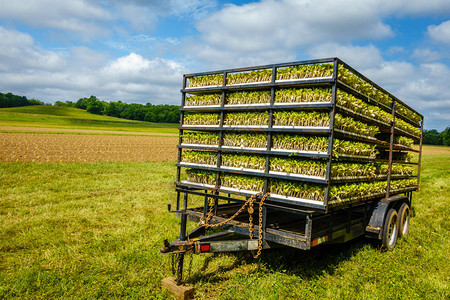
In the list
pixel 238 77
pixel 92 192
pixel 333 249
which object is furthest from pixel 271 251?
pixel 92 192

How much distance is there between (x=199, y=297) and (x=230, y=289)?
0.45 metres

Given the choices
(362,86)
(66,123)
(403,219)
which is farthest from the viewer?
(66,123)

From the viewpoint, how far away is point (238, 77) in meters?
5.14

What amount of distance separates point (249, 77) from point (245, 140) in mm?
978

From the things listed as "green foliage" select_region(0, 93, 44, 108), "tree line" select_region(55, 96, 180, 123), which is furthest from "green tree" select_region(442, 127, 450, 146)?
"green foliage" select_region(0, 93, 44, 108)

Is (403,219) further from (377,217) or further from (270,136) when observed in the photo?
(270,136)

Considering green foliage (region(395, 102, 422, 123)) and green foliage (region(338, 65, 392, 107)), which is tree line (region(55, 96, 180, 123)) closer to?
green foliage (region(395, 102, 422, 123))

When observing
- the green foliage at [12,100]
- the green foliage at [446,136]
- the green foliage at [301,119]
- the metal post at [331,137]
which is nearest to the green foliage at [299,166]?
the metal post at [331,137]

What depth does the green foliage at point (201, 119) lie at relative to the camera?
5344 millimetres

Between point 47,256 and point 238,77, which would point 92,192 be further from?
point 238,77

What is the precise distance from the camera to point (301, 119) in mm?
4457

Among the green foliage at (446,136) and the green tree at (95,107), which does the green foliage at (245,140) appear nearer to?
the green foliage at (446,136)

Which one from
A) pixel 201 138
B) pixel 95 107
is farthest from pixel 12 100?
pixel 201 138

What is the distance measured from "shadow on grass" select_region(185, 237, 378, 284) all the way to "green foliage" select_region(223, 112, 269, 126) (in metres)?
2.25
